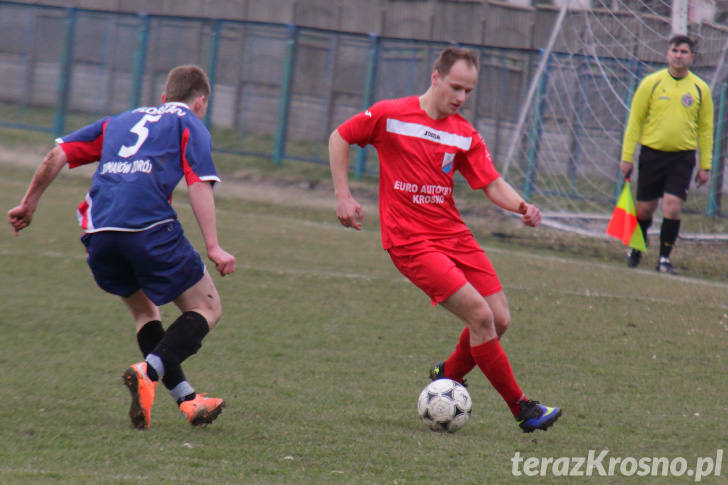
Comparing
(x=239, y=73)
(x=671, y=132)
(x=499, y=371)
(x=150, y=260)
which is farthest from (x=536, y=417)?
(x=239, y=73)

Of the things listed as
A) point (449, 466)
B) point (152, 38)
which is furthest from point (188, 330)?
point (152, 38)

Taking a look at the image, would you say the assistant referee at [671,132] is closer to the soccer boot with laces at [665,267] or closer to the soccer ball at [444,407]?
the soccer boot with laces at [665,267]

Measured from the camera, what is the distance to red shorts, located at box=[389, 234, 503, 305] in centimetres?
438

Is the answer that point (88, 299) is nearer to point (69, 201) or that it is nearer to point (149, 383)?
point (149, 383)

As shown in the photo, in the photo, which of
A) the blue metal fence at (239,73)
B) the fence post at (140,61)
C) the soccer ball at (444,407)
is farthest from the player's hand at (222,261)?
Result: the fence post at (140,61)

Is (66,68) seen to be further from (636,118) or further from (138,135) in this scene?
(138,135)

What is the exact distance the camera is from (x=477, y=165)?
4695 millimetres

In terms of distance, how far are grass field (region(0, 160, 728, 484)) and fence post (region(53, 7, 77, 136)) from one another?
9.04 meters

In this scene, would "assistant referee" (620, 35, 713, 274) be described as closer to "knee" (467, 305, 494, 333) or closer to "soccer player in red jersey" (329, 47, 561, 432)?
"soccer player in red jersey" (329, 47, 561, 432)

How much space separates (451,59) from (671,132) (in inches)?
197

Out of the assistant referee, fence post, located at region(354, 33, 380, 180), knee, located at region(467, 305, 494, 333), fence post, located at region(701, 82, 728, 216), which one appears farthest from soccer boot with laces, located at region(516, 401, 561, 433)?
fence post, located at region(354, 33, 380, 180)

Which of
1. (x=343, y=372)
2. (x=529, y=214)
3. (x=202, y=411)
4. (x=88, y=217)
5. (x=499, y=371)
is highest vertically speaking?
(x=529, y=214)

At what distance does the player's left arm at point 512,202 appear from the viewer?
4.52m

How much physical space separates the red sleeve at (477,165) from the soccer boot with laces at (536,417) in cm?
117
